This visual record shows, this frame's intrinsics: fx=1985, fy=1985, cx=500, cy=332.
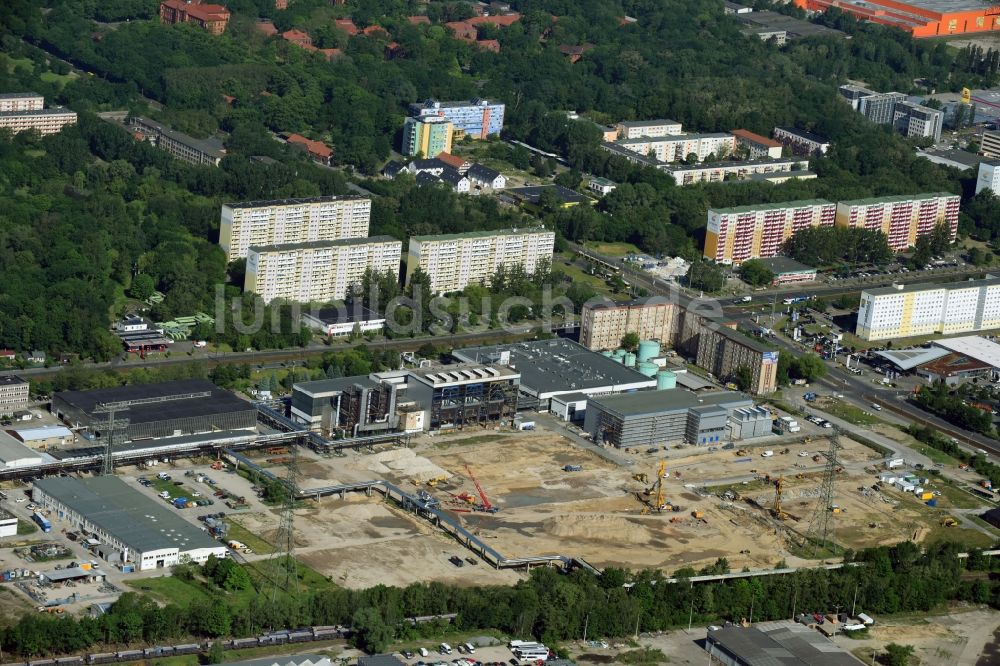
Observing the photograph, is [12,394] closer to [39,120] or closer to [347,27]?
[39,120]

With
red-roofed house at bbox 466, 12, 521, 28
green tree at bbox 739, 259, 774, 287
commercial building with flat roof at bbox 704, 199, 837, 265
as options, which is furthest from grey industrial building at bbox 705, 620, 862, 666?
red-roofed house at bbox 466, 12, 521, 28

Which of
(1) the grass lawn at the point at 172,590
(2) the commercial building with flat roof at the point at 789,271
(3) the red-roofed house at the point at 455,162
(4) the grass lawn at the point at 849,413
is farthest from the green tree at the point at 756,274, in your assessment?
(1) the grass lawn at the point at 172,590

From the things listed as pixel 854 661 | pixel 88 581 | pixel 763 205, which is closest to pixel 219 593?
pixel 88 581

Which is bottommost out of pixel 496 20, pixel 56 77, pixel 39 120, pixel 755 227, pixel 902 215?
pixel 755 227

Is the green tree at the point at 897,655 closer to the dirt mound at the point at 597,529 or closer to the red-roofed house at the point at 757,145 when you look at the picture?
the dirt mound at the point at 597,529

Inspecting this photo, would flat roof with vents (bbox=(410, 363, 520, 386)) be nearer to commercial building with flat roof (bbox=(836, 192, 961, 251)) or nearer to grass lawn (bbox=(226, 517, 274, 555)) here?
grass lawn (bbox=(226, 517, 274, 555))

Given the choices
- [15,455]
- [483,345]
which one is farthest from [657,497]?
[15,455]
